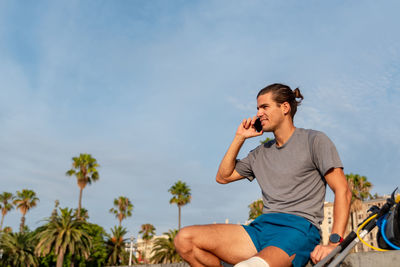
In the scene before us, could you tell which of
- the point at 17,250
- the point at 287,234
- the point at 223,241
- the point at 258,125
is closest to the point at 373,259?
the point at 287,234

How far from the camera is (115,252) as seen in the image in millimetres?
57656

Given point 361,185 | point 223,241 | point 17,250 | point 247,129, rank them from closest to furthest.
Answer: point 223,241 → point 247,129 → point 361,185 → point 17,250

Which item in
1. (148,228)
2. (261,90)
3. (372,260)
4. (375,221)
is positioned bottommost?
(372,260)

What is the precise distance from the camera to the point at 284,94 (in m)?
3.12

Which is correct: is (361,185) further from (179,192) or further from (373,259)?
(373,259)

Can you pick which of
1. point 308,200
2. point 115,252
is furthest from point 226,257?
point 115,252

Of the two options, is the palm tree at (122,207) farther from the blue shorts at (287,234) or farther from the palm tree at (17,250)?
the blue shorts at (287,234)

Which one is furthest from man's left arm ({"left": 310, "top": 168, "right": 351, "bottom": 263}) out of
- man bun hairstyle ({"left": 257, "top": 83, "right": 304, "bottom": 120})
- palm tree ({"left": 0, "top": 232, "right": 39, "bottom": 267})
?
palm tree ({"left": 0, "top": 232, "right": 39, "bottom": 267})

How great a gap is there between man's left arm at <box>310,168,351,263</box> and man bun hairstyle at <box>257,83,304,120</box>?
70cm

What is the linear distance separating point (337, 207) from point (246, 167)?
1.00 meters

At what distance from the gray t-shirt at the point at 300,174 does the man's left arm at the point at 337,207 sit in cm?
6

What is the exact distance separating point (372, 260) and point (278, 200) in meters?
0.74

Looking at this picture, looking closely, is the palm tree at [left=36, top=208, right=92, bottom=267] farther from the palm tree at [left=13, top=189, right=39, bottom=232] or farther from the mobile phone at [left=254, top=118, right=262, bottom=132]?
the mobile phone at [left=254, top=118, right=262, bottom=132]

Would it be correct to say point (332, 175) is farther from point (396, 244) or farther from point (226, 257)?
point (226, 257)
